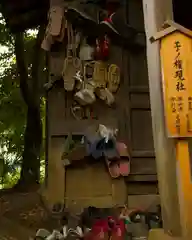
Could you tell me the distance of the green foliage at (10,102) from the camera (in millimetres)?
6020

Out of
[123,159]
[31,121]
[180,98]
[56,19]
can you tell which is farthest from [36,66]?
[180,98]

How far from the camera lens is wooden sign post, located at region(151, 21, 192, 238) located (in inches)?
79.7

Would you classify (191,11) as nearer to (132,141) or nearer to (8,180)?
(132,141)

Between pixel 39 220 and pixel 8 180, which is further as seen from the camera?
pixel 8 180

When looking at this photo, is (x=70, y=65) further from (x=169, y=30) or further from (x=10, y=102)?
(x=10, y=102)

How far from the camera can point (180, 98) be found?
2.03 metres

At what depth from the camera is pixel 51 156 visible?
3758 millimetres

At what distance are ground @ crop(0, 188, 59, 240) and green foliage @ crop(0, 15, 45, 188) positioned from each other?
7.54 ft

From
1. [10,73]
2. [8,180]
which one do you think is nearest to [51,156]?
[10,73]

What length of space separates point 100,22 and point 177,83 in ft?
6.48

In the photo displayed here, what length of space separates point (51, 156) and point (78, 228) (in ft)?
3.11

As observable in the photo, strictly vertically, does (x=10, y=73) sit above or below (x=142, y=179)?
above

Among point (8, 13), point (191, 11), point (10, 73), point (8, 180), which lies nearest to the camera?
point (191, 11)

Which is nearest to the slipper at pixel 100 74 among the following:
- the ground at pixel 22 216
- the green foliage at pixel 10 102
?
the ground at pixel 22 216
